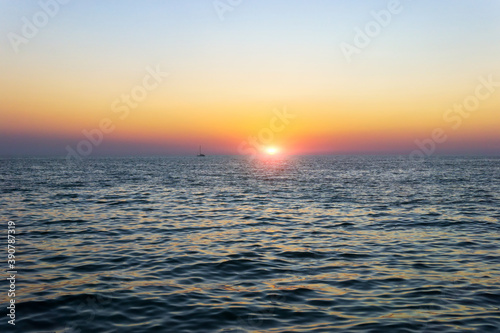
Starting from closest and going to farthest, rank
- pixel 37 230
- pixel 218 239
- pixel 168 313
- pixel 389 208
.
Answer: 1. pixel 168 313
2. pixel 218 239
3. pixel 37 230
4. pixel 389 208

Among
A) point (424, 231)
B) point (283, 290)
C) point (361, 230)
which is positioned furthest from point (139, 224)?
point (424, 231)

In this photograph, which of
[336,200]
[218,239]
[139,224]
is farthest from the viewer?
[336,200]

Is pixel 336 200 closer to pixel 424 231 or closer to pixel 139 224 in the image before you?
pixel 424 231

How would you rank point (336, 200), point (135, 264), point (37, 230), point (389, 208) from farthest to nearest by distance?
point (336, 200) < point (389, 208) < point (37, 230) < point (135, 264)

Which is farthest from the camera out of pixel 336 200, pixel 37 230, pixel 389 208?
pixel 336 200

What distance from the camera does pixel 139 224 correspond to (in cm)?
2439

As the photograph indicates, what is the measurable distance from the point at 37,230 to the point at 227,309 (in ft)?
52.0

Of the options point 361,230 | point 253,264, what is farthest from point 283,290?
point 361,230

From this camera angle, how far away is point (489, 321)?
31.4 feet

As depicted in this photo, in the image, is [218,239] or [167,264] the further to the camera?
[218,239]

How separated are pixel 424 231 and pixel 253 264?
464 inches

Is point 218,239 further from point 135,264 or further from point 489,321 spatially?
point 489,321

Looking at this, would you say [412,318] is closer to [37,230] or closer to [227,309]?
[227,309]

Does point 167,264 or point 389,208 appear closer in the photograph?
point 167,264
